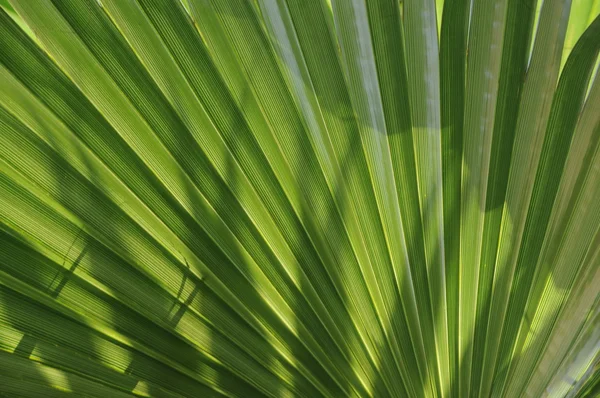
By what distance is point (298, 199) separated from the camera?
1.24 meters

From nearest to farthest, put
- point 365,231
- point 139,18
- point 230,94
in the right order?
1. point 139,18
2. point 230,94
3. point 365,231

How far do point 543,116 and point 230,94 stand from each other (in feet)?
2.44

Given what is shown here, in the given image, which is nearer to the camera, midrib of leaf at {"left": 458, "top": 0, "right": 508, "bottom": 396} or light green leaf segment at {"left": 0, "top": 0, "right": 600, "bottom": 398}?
light green leaf segment at {"left": 0, "top": 0, "right": 600, "bottom": 398}

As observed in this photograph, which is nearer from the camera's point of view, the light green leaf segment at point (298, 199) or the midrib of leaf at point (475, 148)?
the light green leaf segment at point (298, 199)

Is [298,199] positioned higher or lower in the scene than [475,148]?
lower

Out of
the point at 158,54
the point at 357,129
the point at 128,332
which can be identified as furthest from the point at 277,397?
the point at 158,54

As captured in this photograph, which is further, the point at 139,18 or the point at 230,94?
the point at 230,94

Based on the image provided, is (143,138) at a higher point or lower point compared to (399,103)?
lower

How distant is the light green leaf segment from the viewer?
106 centimetres

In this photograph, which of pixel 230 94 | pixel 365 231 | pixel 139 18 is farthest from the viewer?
pixel 365 231

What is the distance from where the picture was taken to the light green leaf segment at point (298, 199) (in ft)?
3.47

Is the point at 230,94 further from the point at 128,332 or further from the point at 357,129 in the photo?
the point at 128,332

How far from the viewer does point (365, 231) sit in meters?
1.28

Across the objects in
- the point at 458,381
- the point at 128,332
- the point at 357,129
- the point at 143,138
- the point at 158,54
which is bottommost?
the point at 128,332
